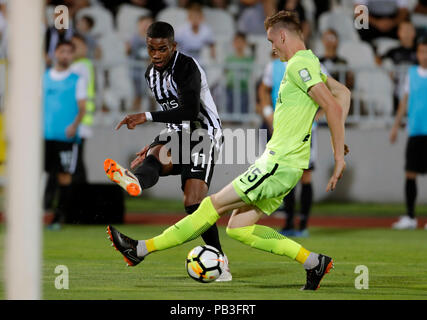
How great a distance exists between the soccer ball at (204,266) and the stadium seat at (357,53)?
Answer: 34.0ft

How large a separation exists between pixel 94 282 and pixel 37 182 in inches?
98.1

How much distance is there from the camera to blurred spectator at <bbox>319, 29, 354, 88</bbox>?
1508cm

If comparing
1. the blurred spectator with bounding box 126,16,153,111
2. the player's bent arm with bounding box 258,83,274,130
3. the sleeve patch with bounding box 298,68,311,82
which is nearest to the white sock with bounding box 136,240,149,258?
the sleeve patch with bounding box 298,68,311,82

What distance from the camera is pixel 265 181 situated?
23.7ft

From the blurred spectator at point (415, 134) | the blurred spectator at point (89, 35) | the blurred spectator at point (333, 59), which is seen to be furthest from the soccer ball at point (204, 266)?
the blurred spectator at point (89, 35)

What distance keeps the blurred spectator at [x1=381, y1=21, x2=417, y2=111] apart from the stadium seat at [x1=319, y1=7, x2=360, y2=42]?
1026 mm

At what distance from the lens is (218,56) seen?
16938mm

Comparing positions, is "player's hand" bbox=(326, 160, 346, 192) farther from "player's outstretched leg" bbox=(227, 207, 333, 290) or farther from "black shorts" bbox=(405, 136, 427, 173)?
"black shorts" bbox=(405, 136, 427, 173)

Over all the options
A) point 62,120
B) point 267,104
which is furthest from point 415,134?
point 62,120

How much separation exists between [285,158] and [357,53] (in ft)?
35.2

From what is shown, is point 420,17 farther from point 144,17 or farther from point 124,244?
point 124,244

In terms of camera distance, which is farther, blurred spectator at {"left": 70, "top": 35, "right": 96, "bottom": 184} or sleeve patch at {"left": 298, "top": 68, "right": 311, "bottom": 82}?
blurred spectator at {"left": 70, "top": 35, "right": 96, "bottom": 184}

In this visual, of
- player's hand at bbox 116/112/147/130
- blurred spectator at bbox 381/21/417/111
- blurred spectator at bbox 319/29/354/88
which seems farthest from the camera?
blurred spectator at bbox 381/21/417/111
